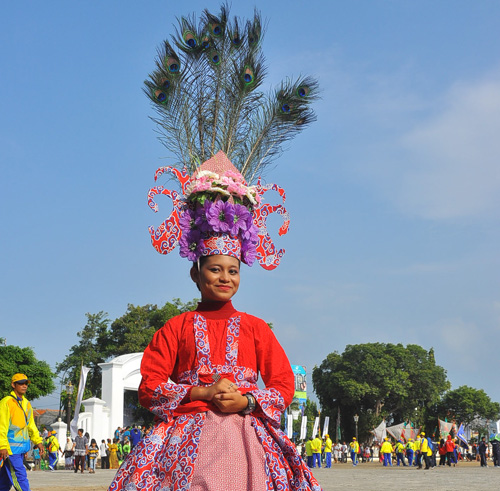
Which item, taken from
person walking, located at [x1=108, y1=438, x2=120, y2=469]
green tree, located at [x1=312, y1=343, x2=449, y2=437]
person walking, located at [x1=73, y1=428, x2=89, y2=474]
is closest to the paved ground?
person walking, located at [x1=73, y1=428, x2=89, y2=474]

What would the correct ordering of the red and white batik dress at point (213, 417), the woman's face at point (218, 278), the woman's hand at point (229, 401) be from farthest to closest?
the woman's face at point (218, 278), the woman's hand at point (229, 401), the red and white batik dress at point (213, 417)

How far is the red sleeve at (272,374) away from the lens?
13.8 ft

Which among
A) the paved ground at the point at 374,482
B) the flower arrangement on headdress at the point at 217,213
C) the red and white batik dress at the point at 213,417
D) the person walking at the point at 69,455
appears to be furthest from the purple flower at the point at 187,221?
the person walking at the point at 69,455

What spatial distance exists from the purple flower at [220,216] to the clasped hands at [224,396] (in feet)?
3.32

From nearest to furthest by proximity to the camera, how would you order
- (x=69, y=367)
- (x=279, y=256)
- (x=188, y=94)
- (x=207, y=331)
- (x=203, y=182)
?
1. (x=207, y=331)
2. (x=203, y=182)
3. (x=279, y=256)
4. (x=188, y=94)
5. (x=69, y=367)

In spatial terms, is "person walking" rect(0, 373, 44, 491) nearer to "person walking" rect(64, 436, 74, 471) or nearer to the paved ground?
the paved ground

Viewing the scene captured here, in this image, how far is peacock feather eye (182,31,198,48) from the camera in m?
7.19

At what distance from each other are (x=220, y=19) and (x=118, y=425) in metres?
27.3

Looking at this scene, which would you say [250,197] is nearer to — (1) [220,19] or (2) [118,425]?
(1) [220,19]

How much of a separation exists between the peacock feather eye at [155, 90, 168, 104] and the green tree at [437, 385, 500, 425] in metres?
74.1

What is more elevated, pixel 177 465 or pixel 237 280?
pixel 237 280

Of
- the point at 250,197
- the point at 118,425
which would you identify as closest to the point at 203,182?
the point at 250,197

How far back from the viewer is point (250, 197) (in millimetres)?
4898

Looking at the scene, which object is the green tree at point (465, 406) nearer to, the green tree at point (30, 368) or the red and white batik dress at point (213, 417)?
the green tree at point (30, 368)
